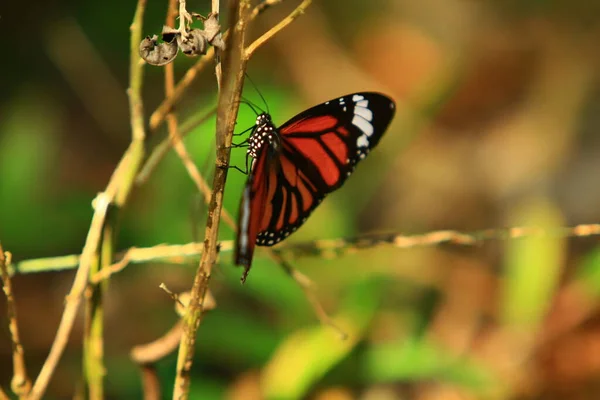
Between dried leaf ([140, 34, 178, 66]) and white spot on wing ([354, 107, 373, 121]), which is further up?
dried leaf ([140, 34, 178, 66])

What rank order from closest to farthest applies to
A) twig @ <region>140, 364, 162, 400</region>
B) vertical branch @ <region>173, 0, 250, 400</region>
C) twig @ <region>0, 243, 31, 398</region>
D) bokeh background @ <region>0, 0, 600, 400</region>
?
vertical branch @ <region>173, 0, 250, 400</region>, twig @ <region>0, 243, 31, 398</region>, twig @ <region>140, 364, 162, 400</region>, bokeh background @ <region>0, 0, 600, 400</region>

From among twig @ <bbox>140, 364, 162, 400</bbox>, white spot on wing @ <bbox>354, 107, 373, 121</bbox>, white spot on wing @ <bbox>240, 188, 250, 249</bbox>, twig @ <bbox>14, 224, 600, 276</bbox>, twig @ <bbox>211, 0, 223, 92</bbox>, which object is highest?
twig @ <bbox>211, 0, 223, 92</bbox>

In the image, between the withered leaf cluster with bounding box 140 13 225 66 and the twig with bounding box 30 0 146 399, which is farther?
the twig with bounding box 30 0 146 399

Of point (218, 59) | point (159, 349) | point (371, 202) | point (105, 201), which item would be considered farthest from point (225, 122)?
point (371, 202)

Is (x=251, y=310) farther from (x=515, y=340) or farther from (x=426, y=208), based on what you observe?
(x=426, y=208)

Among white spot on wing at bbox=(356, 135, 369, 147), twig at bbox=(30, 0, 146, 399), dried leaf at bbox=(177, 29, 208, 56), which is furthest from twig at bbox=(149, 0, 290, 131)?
white spot on wing at bbox=(356, 135, 369, 147)

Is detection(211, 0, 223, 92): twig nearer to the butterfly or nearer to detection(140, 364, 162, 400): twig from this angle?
the butterfly

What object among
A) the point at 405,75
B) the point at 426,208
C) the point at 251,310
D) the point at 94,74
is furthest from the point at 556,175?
the point at 94,74
